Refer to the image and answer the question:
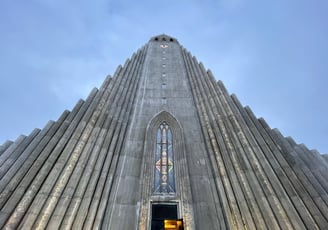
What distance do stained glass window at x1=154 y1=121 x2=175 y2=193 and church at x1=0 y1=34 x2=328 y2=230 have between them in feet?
0.23

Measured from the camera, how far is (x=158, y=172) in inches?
519

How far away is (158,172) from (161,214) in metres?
2.64

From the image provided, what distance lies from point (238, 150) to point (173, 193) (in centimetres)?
521

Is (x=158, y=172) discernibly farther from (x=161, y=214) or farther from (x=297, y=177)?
(x=297, y=177)

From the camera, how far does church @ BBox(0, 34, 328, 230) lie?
976 centimetres

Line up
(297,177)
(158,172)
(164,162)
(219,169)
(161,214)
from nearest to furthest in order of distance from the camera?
(161,214), (297,177), (219,169), (158,172), (164,162)

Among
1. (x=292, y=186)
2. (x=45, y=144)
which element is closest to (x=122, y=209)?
(x=45, y=144)

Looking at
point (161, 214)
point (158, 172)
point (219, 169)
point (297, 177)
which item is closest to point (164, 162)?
point (158, 172)

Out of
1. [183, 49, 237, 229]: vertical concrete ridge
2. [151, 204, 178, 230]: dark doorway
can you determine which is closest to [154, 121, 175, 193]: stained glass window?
[151, 204, 178, 230]: dark doorway

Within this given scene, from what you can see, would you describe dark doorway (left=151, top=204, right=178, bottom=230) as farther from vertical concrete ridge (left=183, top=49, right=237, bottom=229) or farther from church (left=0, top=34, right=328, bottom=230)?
vertical concrete ridge (left=183, top=49, right=237, bottom=229)

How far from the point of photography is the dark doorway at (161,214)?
11.0m

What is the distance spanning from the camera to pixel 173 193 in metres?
12.1

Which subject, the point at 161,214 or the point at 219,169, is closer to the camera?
the point at 161,214

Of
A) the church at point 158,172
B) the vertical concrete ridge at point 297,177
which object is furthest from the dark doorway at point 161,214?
the vertical concrete ridge at point 297,177
